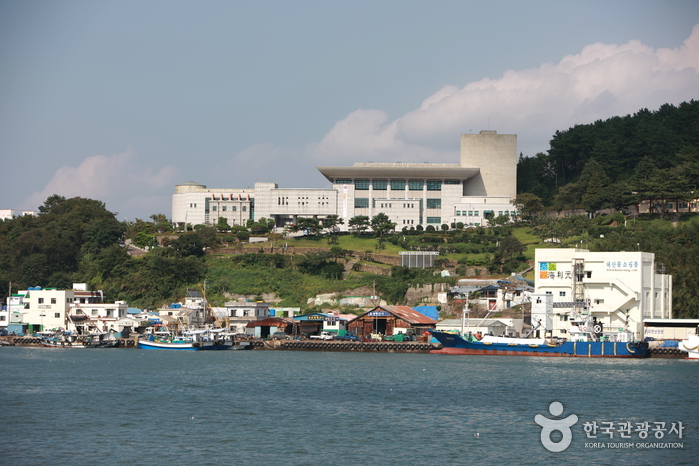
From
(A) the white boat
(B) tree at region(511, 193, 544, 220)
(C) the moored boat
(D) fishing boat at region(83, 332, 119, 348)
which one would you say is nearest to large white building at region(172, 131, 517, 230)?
(B) tree at region(511, 193, 544, 220)

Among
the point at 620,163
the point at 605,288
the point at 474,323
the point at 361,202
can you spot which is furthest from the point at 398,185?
the point at 605,288

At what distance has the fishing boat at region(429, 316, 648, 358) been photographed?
185ft

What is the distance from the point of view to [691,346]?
55.2 meters

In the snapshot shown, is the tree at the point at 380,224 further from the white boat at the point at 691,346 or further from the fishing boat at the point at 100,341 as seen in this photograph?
the white boat at the point at 691,346

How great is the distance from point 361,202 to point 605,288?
51364mm

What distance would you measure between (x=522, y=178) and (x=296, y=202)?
3550cm

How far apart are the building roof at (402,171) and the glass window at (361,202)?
3.01 m

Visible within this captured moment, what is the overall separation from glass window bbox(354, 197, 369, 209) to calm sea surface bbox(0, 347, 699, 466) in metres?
59.8

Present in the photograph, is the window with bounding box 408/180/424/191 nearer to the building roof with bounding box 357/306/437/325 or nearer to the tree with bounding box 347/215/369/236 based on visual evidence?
the tree with bounding box 347/215/369/236

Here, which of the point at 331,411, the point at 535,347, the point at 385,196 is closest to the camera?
the point at 331,411

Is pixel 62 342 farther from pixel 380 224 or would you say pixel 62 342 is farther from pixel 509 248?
pixel 509 248

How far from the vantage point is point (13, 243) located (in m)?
93.3

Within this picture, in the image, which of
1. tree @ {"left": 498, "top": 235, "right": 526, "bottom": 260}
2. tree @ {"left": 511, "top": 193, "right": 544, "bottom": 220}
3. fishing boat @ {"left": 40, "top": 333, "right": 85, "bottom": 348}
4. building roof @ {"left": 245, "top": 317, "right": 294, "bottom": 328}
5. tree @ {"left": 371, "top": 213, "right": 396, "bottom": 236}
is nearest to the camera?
fishing boat @ {"left": 40, "top": 333, "right": 85, "bottom": 348}

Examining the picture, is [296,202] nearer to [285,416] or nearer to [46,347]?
[46,347]
